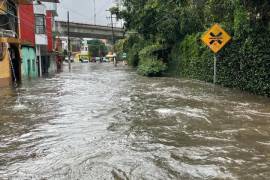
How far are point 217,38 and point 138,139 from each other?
11793 millimetres

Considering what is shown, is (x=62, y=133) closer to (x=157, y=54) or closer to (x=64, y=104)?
(x=64, y=104)

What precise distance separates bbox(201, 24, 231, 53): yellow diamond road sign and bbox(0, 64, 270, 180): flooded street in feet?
15.2

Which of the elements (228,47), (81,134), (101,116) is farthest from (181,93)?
(81,134)

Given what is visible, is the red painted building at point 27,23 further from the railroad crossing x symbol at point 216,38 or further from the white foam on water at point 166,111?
the white foam on water at point 166,111

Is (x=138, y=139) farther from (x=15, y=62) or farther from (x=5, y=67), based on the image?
(x=15, y=62)

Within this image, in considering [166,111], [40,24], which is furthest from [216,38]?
Result: [40,24]

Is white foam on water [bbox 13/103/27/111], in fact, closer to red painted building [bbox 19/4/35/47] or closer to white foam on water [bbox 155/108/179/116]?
white foam on water [bbox 155/108/179/116]

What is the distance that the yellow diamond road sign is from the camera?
19.4 meters

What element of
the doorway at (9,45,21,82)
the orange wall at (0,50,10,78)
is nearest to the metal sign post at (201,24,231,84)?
the orange wall at (0,50,10,78)

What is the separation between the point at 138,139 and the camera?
9133mm

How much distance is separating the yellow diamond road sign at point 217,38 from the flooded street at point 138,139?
15.2 ft

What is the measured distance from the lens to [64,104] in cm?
1573

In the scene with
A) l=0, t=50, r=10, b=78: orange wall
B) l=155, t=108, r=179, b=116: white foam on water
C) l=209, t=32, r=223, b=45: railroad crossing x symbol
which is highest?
l=209, t=32, r=223, b=45: railroad crossing x symbol

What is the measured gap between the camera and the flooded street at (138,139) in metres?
6.93
